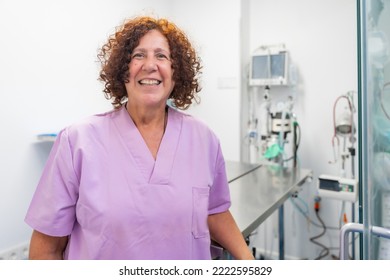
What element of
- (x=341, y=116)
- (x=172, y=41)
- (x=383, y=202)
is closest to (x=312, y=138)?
(x=341, y=116)

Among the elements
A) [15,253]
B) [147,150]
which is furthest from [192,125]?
[15,253]

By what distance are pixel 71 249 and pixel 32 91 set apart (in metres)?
Answer: 1.32

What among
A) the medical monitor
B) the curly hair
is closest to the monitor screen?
the medical monitor

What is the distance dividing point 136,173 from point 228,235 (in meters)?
0.42

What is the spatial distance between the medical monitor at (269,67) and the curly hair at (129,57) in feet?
5.15

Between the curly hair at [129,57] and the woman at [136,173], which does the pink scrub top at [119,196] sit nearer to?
the woman at [136,173]

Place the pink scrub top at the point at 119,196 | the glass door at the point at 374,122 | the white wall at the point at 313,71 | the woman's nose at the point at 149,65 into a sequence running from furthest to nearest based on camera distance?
the white wall at the point at 313,71 → the woman's nose at the point at 149,65 → the pink scrub top at the point at 119,196 → the glass door at the point at 374,122

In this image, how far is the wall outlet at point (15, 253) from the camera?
175 centimetres

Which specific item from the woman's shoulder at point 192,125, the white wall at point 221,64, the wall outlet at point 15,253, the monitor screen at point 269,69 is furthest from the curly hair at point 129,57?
the white wall at point 221,64

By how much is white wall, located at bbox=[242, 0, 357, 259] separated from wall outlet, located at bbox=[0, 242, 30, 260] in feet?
6.57

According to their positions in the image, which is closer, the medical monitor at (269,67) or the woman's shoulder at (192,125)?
the woman's shoulder at (192,125)

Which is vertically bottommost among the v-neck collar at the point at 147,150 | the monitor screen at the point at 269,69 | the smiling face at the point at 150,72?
the v-neck collar at the point at 147,150
